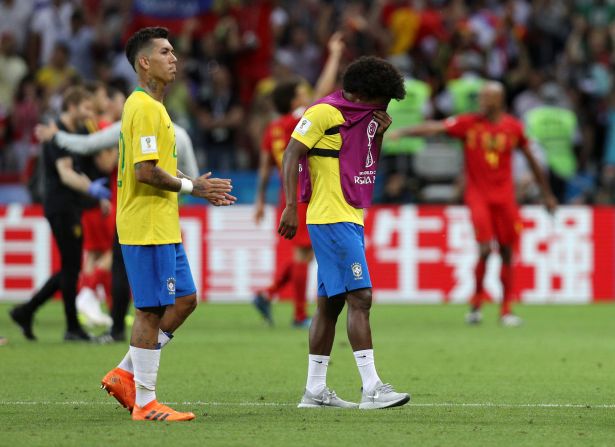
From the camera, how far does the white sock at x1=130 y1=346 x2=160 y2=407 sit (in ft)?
26.0

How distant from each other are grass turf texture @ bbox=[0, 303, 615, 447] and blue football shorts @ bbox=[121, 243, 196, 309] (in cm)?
74

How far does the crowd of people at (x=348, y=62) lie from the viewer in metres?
21.6

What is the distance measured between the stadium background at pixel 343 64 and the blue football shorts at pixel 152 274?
37.4 feet

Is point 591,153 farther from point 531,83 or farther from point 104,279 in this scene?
point 104,279

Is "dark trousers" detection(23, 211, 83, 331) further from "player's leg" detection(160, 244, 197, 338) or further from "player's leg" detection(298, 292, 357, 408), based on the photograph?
"player's leg" detection(298, 292, 357, 408)

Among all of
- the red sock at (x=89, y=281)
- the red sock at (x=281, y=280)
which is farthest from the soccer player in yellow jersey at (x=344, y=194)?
the red sock at (x=89, y=281)

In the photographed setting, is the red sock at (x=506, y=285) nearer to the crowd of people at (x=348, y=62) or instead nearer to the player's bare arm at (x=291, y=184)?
the crowd of people at (x=348, y=62)

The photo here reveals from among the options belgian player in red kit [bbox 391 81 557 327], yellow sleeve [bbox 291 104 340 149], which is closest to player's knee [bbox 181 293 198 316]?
yellow sleeve [bbox 291 104 340 149]

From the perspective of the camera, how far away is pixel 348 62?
21.4m

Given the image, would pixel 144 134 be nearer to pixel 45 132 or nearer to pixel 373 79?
pixel 373 79

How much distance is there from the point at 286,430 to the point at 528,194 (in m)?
14.3

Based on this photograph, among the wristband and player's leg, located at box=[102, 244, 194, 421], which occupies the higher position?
the wristband

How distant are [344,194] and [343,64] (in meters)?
14.8

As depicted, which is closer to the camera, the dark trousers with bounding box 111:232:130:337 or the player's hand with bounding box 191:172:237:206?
the player's hand with bounding box 191:172:237:206
